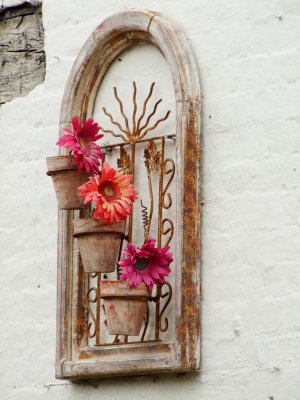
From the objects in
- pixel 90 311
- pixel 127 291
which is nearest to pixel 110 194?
pixel 127 291

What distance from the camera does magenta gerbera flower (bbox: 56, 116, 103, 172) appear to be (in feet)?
17.7

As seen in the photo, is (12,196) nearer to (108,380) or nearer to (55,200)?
(55,200)

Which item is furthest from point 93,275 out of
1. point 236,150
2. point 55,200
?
point 236,150

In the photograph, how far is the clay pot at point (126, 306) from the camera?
205 inches

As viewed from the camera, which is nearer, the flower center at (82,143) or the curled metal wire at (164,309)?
the curled metal wire at (164,309)

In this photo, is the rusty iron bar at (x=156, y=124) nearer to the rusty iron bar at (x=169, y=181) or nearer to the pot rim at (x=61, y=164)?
the rusty iron bar at (x=169, y=181)

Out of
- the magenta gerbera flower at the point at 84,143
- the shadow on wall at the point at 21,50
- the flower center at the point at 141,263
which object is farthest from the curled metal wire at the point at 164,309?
the shadow on wall at the point at 21,50

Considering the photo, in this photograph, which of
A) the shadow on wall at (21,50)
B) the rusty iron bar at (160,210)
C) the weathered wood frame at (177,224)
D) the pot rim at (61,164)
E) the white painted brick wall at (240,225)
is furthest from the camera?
the shadow on wall at (21,50)

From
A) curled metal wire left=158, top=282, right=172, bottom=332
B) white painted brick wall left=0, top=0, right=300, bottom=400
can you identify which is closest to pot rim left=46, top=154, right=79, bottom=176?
white painted brick wall left=0, top=0, right=300, bottom=400

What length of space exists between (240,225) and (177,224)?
0.23 meters

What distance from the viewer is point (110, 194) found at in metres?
5.32

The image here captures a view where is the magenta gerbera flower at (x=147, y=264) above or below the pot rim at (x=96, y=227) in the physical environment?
below

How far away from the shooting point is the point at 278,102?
203 inches

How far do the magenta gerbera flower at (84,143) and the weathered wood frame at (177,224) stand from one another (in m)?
0.26
